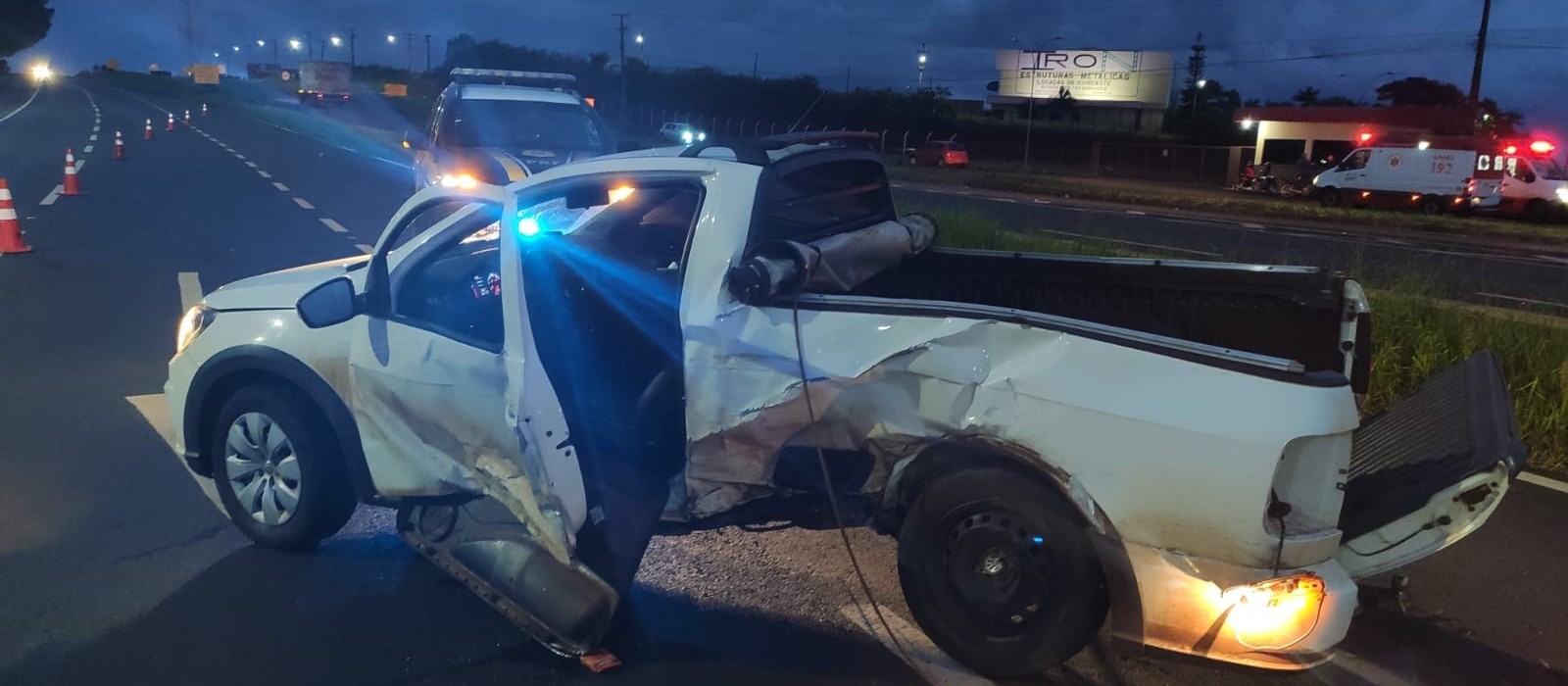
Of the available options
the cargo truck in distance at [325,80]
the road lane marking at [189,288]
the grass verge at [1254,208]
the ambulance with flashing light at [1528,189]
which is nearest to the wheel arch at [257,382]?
the road lane marking at [189,288]

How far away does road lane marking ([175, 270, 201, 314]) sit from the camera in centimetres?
1013

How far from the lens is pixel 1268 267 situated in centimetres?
459

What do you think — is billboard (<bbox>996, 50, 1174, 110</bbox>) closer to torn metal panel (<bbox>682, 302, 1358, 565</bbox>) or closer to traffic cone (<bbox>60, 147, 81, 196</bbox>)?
traffic cone (<bbox>60, 147, 81, 196</bbox>)

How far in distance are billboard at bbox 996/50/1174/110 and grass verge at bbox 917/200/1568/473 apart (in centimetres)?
6488

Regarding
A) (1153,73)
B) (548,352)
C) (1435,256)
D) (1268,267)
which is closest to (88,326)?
(548,352)

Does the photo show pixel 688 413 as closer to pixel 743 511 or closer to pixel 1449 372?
pixel 743 511

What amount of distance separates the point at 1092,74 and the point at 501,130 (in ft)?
216

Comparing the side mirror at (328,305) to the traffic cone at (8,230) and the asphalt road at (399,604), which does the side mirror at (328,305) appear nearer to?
the asphalt road at (399,604)

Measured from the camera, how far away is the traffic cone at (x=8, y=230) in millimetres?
13000

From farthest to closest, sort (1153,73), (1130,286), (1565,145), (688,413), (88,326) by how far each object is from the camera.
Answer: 1. (1153,73)
2. (1565,145)
3. (88,326)
4. (1130,286)
5. (688,413)

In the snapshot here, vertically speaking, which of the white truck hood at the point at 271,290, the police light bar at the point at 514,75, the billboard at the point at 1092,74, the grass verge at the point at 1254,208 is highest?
the billboard at the point at 1092,74

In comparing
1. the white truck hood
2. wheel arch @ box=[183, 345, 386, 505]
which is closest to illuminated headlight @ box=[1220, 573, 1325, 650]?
wheel arch @ box=[183, 345, 386, 505]

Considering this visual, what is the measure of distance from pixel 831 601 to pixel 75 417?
15.7ft

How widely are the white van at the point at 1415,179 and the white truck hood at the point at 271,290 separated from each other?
3284cm
